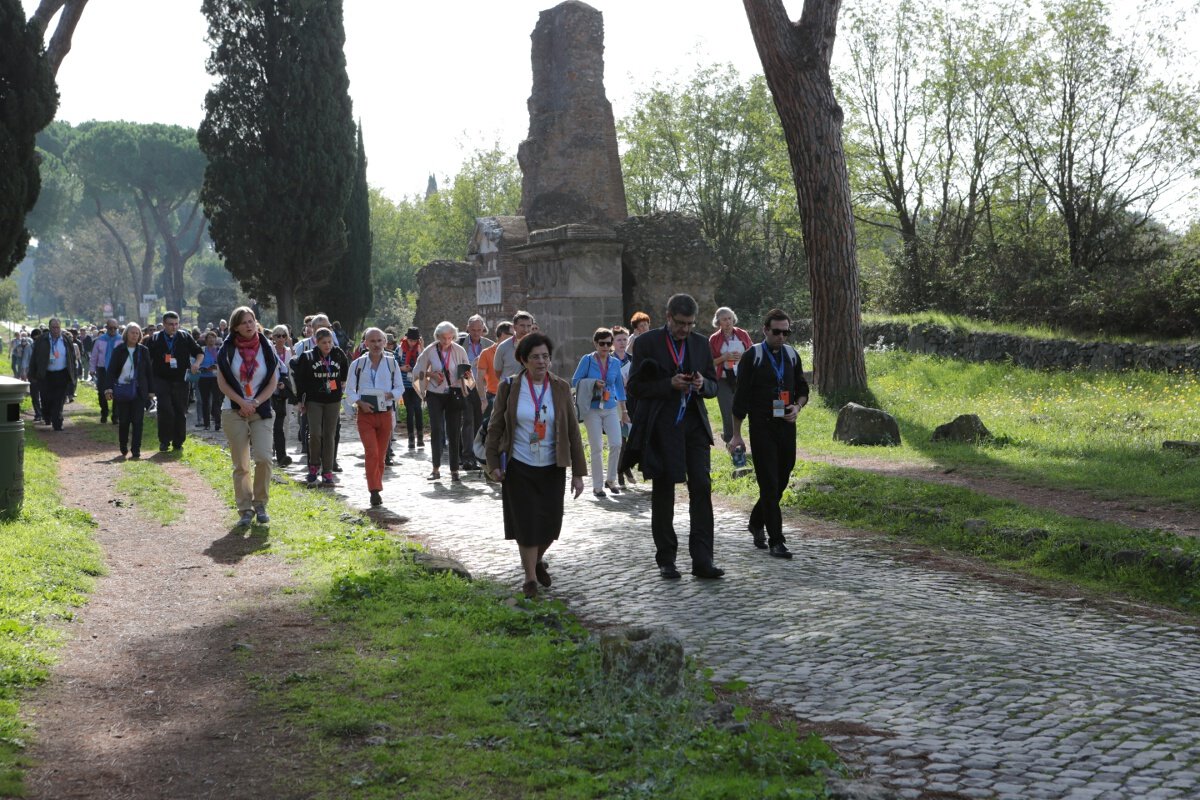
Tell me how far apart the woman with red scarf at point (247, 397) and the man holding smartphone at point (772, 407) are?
4328 millimetres

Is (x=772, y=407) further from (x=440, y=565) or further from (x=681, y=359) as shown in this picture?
(x=440, y=565)

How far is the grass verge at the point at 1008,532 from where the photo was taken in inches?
328

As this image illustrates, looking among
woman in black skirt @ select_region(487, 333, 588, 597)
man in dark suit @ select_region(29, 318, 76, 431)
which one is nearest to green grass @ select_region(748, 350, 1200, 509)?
woman in black skirt @ select_region(487, 333, 588, 597)

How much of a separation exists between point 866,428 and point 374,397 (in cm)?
657

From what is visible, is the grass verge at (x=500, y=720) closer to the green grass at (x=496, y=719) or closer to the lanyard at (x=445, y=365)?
the green grass at (x=496, y=719)

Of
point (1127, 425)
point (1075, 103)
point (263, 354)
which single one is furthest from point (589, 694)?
point (1075, 103)

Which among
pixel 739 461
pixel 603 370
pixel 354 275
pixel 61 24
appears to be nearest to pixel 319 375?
pixel 603 370

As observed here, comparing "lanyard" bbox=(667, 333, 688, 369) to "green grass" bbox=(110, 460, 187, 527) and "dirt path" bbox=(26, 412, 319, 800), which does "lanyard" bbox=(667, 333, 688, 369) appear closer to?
"dirt path" bbox=(26, 412, 319, 800)

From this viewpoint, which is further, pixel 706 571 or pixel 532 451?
pixel 706 571

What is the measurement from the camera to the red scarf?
11.0 m

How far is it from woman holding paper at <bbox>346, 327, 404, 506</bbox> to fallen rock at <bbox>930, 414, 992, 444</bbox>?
704 centimetres

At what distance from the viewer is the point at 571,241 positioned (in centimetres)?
2147

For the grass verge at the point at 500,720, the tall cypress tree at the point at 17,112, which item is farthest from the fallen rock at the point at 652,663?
the tall cypress tree at the point at 17,112

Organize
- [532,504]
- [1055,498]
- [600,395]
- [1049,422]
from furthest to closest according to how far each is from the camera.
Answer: [1049,422]
[600,395]
[1055,498]
[532,504]
